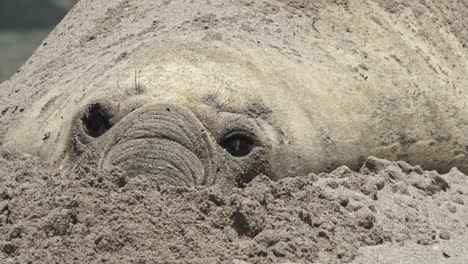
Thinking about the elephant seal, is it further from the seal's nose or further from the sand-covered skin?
the sand-covered skin

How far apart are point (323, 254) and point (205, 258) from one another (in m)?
0.38

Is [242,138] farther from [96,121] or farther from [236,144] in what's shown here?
[96,121]

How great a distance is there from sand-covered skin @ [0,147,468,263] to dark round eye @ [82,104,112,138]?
196 millimetres

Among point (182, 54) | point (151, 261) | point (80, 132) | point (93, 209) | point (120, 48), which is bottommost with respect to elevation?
point (151, 261)

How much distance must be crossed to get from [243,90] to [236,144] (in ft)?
0.74

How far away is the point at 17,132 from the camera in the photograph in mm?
4293

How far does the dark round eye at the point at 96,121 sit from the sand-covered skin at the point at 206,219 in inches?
7.7

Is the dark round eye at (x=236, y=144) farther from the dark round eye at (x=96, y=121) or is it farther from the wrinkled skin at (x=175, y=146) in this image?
the dark round eye at (x=96, y=121)

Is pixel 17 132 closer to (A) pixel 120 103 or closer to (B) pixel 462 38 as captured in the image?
(A) pixel 120 103

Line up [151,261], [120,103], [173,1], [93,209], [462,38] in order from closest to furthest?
[151,261] → [93,209] → [120,103] → [173,1] → [462,38]

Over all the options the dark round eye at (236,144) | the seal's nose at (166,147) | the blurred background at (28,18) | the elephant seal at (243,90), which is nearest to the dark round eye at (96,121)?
the elephant seal at (243,90)

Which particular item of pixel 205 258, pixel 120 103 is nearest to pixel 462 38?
pixel 120 103

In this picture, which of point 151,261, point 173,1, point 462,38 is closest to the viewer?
point 151,261

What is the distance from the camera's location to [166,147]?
3590 mm
